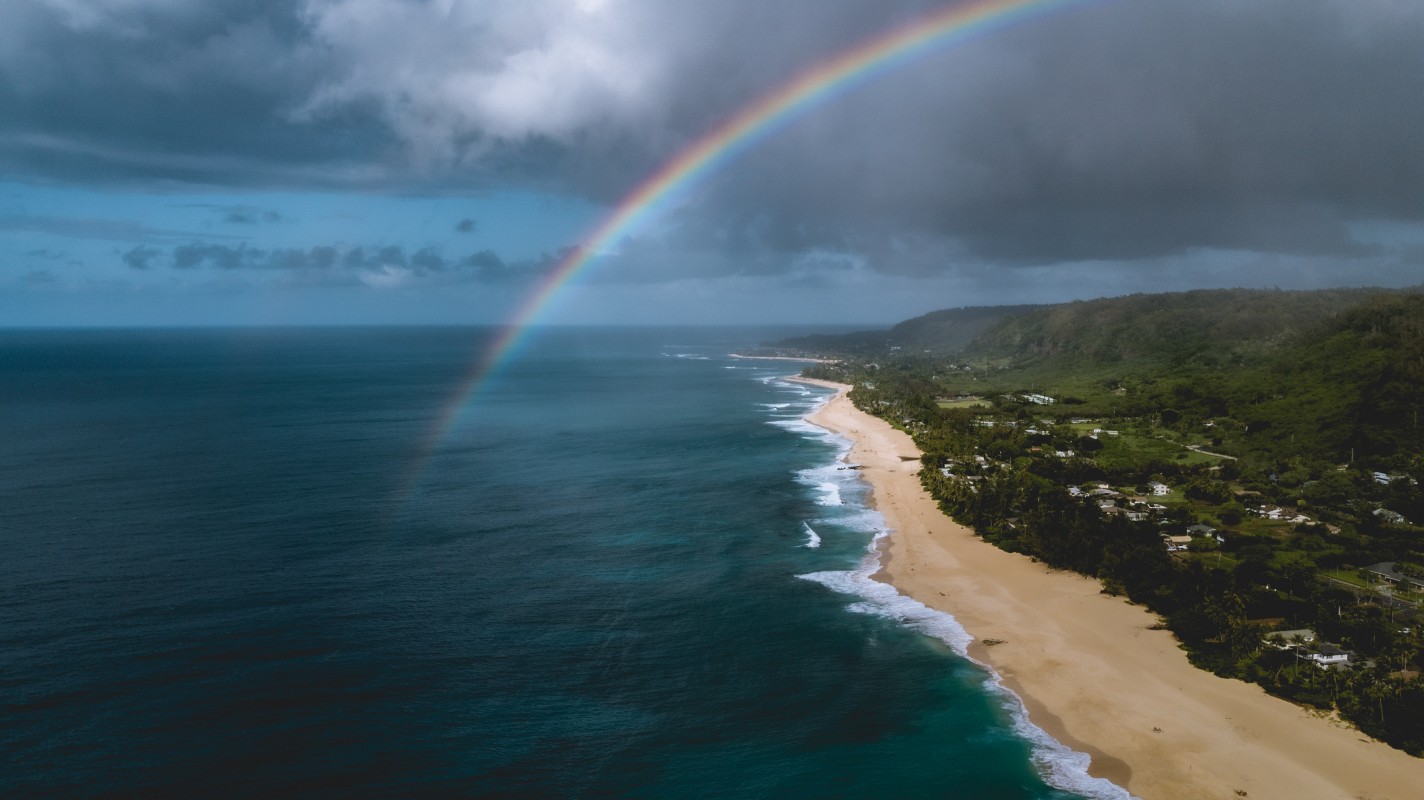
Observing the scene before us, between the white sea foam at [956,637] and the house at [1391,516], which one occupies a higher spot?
the house at [1391,516]

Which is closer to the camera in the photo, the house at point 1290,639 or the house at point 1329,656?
the house at point 1329,656

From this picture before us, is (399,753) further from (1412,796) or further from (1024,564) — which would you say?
(1024,564)

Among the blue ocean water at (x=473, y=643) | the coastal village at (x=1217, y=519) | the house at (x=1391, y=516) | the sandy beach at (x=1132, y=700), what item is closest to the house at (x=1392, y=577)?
the coastal village at (x=1217, y=519)

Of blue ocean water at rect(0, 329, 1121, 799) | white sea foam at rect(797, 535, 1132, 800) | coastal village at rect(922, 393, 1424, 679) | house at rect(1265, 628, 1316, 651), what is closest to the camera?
white sea foam at rect(797, 535, 1132, 800)

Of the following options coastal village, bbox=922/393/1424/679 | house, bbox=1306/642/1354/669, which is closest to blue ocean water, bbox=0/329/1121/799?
house, bbox=1306/642/1354/669

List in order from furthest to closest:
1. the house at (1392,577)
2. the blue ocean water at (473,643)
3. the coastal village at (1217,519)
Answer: the house at (1392,577)
the coastal village at (1217,519)
the blue ocean water at (473,643)

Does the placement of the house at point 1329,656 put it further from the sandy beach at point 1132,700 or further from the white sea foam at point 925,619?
the white sea foam at point 925,619

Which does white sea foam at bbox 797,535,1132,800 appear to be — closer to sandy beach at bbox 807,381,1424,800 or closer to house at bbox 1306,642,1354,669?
sandy beach at bbox 807,381,1424,800
